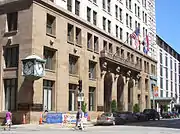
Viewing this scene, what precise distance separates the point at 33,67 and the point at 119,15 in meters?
31.1

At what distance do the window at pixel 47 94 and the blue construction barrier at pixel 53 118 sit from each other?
177 centimetres

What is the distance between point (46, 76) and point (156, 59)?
52381 millimetres

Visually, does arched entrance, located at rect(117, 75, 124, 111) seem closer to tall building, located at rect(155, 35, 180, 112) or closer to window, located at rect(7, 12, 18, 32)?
tall building, located at rect(155, 35, 180, 112)

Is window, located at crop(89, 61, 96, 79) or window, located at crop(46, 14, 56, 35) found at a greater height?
window, located at crop(46, 14, 56, 35)

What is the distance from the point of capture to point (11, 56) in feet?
132

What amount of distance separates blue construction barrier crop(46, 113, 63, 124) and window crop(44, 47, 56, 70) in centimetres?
576

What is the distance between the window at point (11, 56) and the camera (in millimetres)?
39625

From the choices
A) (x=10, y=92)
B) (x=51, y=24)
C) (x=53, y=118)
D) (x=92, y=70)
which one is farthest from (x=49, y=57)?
(x=92, y=70)

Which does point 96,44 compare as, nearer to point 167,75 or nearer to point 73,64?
point 73,64

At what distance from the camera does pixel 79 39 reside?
157 ft

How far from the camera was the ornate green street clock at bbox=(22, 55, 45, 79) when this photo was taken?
35.6 meters

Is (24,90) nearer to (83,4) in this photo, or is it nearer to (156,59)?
(83,4)

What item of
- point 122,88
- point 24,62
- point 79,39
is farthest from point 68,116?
point 122,88

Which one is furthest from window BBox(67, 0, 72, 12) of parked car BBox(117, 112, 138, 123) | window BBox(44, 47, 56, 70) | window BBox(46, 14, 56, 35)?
parked car BBox(117, 112, 138, 123)
